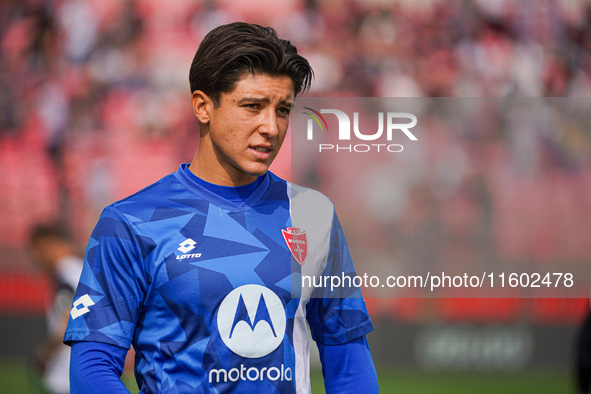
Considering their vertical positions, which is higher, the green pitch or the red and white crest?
the red and white crest

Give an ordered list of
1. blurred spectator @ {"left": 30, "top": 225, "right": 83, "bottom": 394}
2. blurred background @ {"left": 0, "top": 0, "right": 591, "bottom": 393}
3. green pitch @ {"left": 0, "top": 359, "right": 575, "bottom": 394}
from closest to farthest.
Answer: blurred spectator @ {"left": 30, "top": 225, "right": 83, "bottom": 394}, blurred background @ {"left": 0, "top": 0, "right": 591, "bottom": 393}, green pitch @ {"left": 0, "top": 359, "right": 575, "bottom": 394}

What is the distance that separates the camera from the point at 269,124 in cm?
151

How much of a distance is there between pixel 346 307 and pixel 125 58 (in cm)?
498

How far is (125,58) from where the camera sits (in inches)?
235

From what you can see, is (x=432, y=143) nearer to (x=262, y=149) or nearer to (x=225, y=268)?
(x=262, y=149)

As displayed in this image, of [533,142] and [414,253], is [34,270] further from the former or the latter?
[533,142]

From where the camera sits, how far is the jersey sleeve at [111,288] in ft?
4.58

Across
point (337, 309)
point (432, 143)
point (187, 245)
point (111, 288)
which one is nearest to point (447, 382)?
point (432, 143)

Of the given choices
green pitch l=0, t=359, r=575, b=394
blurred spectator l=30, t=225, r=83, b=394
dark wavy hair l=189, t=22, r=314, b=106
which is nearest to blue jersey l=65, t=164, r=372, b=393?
dark wavy hair l=189, t=22, r=314, b=106

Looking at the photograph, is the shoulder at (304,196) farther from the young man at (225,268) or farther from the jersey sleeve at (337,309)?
the jersey sleeve at (337,309)

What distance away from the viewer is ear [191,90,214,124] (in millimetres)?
1577

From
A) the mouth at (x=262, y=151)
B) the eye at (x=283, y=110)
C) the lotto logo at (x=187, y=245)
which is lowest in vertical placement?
the lotto logo at (x=187, y=245)

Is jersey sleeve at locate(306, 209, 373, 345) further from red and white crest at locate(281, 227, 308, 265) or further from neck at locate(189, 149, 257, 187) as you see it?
neck at locate(189, 149, 257, 187)

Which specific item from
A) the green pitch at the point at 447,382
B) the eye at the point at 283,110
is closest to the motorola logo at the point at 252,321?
the eye at the point at 283,110
